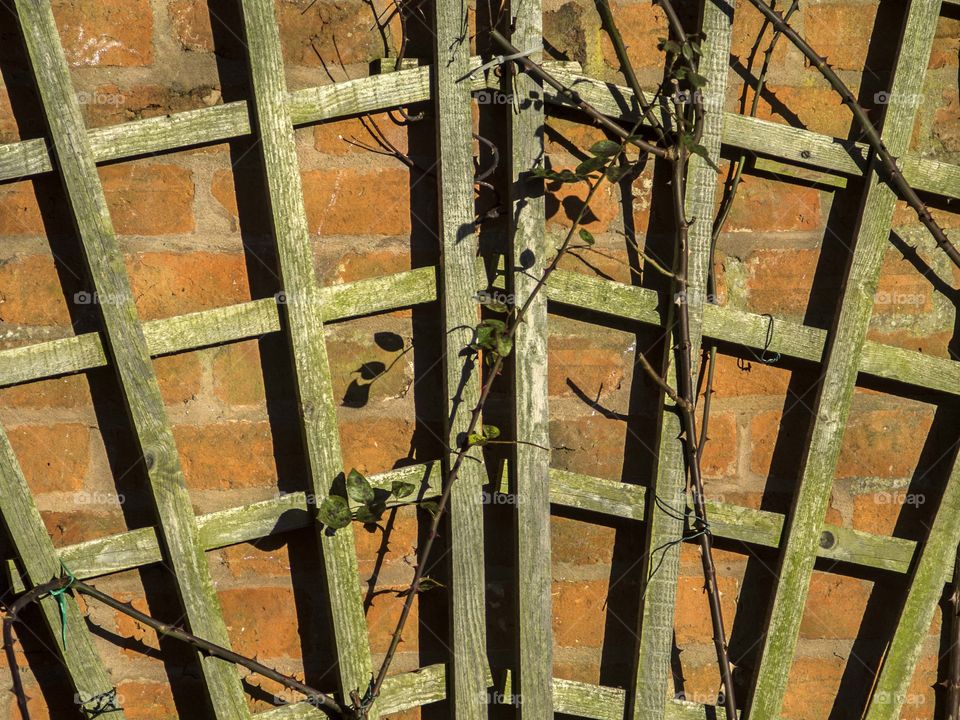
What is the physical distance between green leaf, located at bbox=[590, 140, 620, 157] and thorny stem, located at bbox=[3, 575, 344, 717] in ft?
4.69

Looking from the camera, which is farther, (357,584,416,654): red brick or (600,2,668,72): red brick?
(357,584,416,654): red brick

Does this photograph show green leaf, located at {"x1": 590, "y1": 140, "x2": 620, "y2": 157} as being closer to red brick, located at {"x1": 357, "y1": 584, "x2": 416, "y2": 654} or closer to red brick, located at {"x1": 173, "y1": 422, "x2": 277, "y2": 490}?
red brick, located at {"x1": 173, "y1": 422, "x2": 277, "y2": 490}

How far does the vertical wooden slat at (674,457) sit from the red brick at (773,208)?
117mm

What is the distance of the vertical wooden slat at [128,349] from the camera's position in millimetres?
1738

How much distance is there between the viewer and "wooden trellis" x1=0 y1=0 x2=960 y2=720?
5.92 ft

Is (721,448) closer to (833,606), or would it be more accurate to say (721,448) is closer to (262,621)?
(833,606)

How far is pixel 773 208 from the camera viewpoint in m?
1.99

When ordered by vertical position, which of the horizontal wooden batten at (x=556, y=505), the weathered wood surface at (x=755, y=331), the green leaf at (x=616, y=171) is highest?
the green leaf at (x=616, y=171)

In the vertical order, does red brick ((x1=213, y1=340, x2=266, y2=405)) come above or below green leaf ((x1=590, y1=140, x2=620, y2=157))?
below

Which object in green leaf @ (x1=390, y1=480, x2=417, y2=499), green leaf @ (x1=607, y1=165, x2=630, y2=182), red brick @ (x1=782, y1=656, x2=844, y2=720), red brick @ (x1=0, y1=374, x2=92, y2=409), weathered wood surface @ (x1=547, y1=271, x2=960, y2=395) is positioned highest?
green leaf @ (x1=607, y1=165, x2=630, y2=182)

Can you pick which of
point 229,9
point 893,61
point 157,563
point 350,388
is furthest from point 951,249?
point 157,563

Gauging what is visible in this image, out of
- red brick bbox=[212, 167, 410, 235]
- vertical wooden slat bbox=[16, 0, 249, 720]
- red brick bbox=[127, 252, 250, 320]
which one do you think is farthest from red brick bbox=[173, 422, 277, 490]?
red brick bbox=[212, 167, 410, 235]

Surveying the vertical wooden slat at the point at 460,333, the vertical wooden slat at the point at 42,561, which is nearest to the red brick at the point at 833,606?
the vertical wooden slat at the point at 460,333

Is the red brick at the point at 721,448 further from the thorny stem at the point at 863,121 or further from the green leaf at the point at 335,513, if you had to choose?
the green leaf at the point at 335,513
